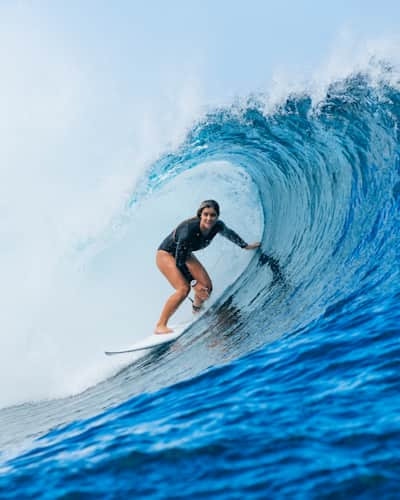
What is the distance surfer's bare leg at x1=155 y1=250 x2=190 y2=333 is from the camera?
6773 mm

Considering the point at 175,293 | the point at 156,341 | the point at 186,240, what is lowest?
the point at 156,341

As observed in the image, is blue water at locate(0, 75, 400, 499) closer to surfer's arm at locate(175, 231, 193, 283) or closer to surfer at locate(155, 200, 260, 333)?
surfer at locate(155, 200, 260, 333)

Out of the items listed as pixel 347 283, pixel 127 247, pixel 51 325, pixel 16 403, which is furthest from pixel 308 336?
pixel 127 247

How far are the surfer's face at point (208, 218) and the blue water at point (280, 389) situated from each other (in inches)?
41.2

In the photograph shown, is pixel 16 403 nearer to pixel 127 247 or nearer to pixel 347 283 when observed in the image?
pixel 347 283

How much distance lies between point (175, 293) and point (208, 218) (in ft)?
3.07

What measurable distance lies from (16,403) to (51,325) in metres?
2.34

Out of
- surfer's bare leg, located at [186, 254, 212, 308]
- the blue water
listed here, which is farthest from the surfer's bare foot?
surfer's bare leg, located at [186, 254, 212, 308]

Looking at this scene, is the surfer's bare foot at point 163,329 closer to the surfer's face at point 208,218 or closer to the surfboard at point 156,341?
the surfboard at point 156,341

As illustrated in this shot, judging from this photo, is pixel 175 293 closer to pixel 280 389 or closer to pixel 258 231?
pixel 280 389

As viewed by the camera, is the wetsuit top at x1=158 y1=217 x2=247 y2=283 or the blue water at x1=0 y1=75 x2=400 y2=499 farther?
the wetsuit top at x1=158 y1=217 x2=247 y2=283

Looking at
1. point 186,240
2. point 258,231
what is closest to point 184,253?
point 186,240

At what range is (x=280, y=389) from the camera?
3.60 m

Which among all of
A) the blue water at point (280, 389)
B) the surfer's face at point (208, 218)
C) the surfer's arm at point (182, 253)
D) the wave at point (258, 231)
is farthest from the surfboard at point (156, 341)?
the surfer's face at point (208, 218)
